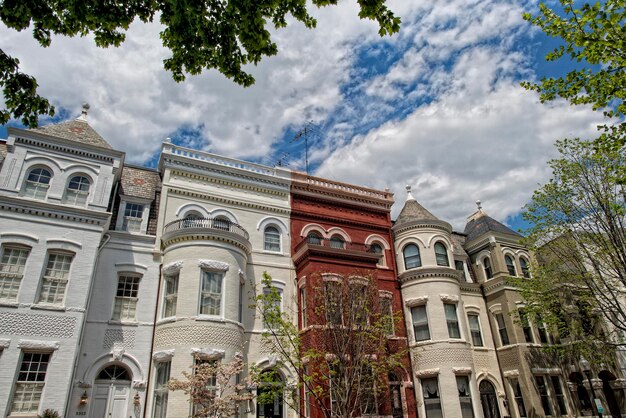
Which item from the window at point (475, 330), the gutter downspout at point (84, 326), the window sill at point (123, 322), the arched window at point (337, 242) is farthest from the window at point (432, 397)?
the gutter downspout at point (84, 326)

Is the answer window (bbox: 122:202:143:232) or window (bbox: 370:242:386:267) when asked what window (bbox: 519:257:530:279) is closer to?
window (bbox: 370:242:386:267)

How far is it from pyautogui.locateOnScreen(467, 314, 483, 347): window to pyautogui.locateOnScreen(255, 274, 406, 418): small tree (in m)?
8.57

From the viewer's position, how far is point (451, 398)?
2062 centimetres

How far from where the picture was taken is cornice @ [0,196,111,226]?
16.2 meters

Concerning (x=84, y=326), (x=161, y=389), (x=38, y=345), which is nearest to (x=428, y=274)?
(x=161, y=389)

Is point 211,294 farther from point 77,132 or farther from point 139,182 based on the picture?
point 77,132

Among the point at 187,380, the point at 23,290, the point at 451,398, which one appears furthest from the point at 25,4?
the point at 451,398

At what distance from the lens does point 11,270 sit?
15523 mm

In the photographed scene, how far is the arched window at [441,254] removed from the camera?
24461 mm

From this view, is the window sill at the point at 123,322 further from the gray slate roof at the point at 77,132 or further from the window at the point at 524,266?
the window at the point at 524,266

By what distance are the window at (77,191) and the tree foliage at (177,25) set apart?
10475mm

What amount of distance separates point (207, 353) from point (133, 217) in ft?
24.5

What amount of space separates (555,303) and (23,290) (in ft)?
80.7

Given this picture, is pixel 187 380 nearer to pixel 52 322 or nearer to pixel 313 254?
pixel 52 322
